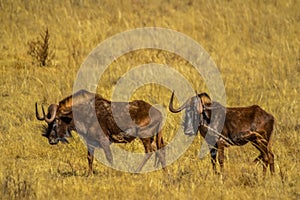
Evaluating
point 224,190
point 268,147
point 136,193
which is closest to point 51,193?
point 136,193

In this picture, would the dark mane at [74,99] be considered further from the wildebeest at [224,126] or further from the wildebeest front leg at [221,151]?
the wildebeest front leg at [221,151]

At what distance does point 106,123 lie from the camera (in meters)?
10.3

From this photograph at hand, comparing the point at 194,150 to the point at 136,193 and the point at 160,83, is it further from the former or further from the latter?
the point at 160,83

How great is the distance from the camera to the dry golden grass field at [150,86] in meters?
8.88

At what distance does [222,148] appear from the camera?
9.88 meters

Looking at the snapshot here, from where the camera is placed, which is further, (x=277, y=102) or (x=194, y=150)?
(x=277, y=102)

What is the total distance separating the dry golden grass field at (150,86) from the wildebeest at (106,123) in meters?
0.36

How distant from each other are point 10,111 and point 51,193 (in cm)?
454

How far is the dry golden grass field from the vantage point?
8.88 meters

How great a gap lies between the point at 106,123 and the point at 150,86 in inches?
175

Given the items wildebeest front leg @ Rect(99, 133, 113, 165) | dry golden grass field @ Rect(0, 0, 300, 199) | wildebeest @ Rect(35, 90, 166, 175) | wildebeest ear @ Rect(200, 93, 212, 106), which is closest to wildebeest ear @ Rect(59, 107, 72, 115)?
wildebeest @ Rect(35, 90, 166, 175)

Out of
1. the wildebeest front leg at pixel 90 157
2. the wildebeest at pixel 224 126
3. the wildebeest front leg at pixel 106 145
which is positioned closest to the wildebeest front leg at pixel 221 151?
the wildebeest at pixel 224 126

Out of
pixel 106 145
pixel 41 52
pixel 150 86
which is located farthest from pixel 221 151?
pixel 41 52

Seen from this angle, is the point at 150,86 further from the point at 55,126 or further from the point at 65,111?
the point at 55,126
